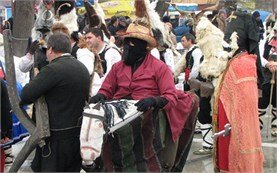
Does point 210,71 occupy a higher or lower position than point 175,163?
higher

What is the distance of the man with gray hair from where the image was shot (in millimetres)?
4270

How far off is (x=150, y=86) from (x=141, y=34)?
48 centimetres

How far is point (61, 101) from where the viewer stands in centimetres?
435

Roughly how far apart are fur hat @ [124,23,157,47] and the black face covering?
1.5 inches

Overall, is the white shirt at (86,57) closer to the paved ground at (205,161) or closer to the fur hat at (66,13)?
the fur hat at (66,13)

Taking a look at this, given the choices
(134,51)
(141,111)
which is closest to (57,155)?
(141,111)

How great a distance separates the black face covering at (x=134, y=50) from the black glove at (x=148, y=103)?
1.63ft

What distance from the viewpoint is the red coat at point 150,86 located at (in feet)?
14.4

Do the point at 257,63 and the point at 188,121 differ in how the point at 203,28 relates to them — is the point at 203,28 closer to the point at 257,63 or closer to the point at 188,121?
the point at 257,63

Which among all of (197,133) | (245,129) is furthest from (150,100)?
(197,133)

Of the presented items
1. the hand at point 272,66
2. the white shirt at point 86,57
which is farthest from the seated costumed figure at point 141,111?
the hand at point 272,66

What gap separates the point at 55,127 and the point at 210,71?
289 cm

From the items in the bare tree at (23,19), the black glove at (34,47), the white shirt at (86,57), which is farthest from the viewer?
→ the bare tree at (23,19)

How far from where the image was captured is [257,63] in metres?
5.68
